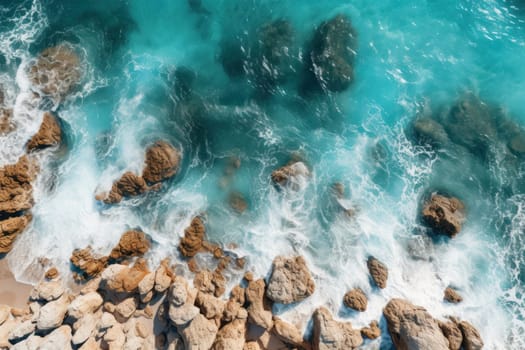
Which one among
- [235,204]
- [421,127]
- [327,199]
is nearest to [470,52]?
[421,127]

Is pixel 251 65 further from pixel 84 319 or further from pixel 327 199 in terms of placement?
pixel 84 319

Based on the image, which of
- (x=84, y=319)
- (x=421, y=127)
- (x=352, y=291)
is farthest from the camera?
(x=421, y=127)

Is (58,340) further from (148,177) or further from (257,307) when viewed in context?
(257,307)

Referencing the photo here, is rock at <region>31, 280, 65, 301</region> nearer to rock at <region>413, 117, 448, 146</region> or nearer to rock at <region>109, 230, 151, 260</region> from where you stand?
rock at <region>109, 230, 151, 260</region>

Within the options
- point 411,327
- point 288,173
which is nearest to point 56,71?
point 288,173

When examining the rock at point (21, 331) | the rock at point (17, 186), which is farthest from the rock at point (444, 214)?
the rock at point (17, 186)

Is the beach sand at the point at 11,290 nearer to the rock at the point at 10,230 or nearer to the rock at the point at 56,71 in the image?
the rock at the point at 10,230
